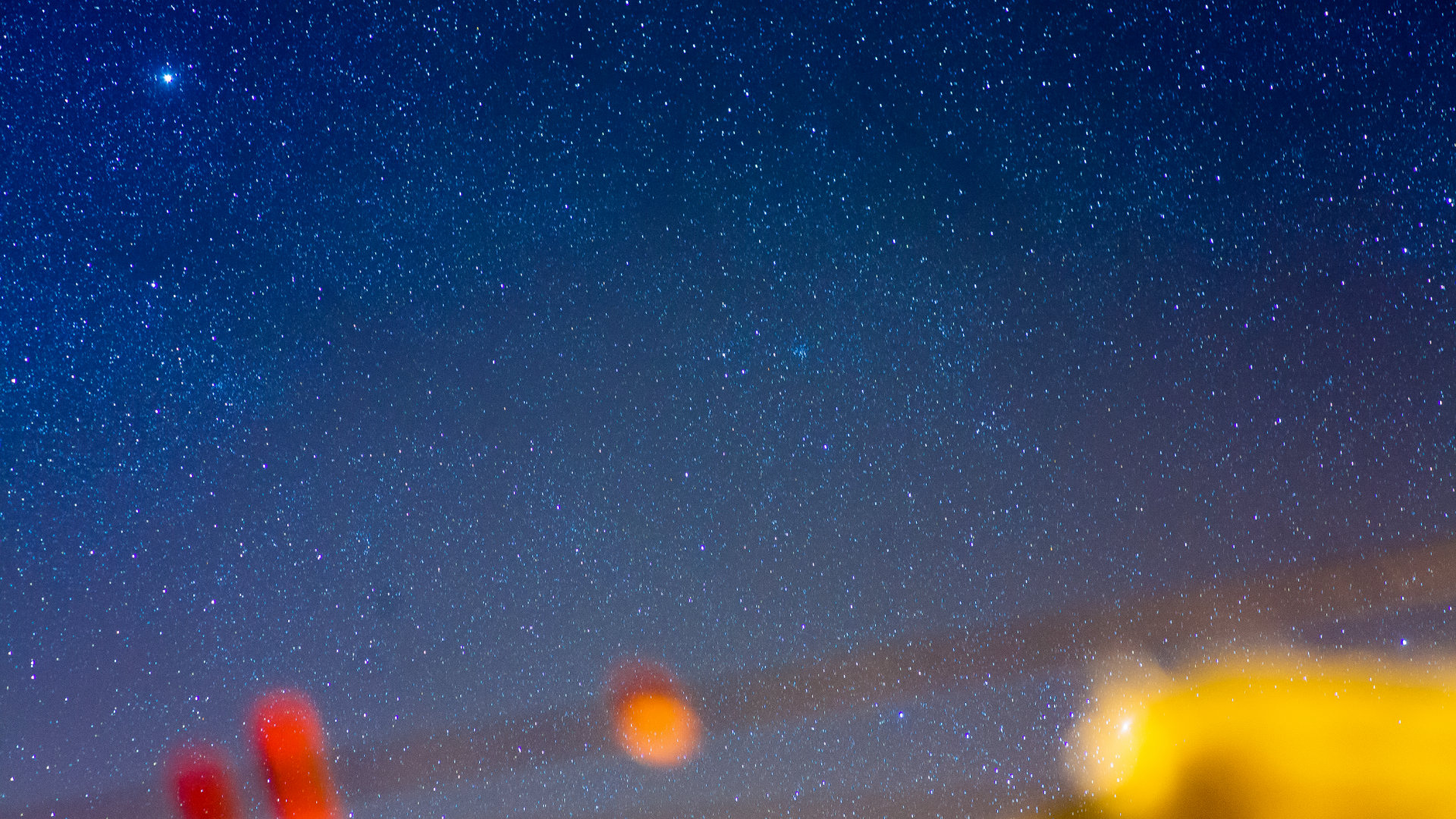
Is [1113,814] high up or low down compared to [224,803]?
down

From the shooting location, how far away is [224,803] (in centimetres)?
148

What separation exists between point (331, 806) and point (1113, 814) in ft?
5.34

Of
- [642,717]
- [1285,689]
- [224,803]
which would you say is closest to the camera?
[224,803]

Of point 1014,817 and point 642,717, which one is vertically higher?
point 642,717

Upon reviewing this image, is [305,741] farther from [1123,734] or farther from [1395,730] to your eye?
[1395,730]

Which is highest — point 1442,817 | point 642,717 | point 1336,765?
point 642,717

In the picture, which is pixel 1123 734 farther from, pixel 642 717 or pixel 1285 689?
pixel 642 717

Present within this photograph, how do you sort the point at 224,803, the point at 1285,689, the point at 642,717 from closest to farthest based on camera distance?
the point at 224,803 → the point at 642,717 → the point at 1285,689

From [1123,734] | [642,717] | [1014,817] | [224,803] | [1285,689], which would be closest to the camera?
[224,803]

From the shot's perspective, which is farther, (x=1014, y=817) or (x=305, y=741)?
(x=1014, y=817)

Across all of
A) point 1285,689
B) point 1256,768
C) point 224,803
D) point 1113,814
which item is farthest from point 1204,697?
point 224,803

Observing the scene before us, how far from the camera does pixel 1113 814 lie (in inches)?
79.0

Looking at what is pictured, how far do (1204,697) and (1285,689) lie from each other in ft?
0.59

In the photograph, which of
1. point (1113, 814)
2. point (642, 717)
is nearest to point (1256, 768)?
point (1113, 814)
